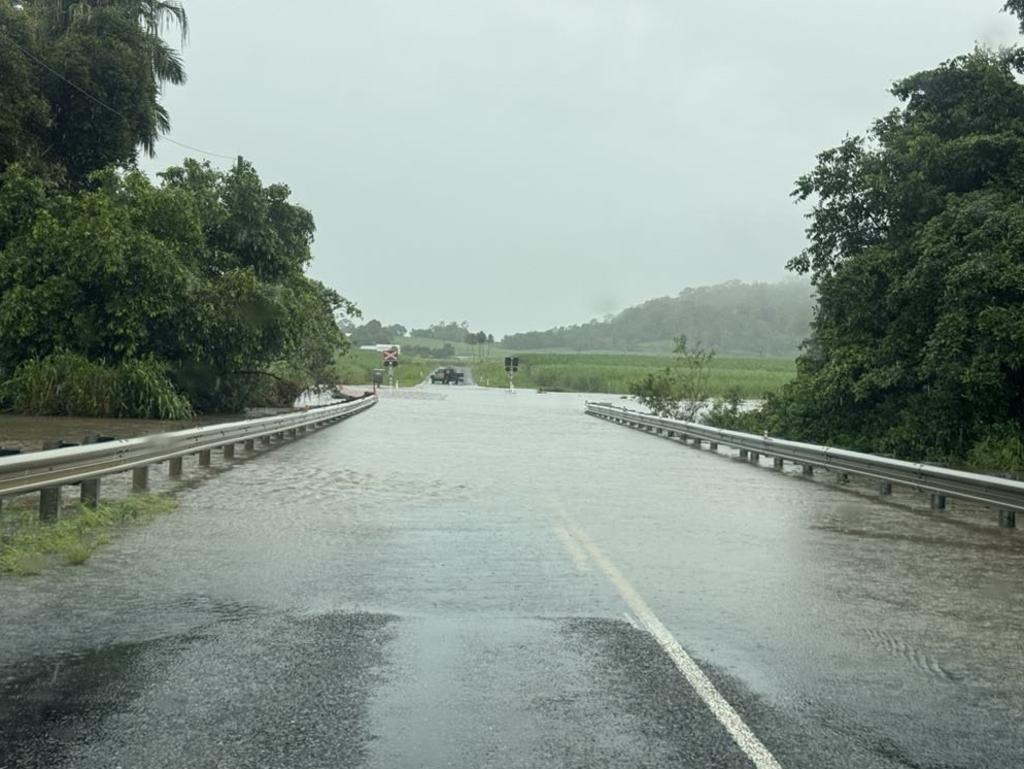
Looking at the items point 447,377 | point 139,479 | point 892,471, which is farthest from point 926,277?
point 447,377

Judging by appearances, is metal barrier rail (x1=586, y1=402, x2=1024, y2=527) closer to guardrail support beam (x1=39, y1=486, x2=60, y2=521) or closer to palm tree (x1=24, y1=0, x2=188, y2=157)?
guardrail support beam (x1=39, y1=486, x2=60, y2=521)

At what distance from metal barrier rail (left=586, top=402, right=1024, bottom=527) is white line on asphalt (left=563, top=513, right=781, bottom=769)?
5.64 meters

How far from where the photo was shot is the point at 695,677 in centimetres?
588

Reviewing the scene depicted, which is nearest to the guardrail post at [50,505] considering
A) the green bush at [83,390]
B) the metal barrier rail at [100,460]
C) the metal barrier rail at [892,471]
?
the metal barrier rail at [100,460]

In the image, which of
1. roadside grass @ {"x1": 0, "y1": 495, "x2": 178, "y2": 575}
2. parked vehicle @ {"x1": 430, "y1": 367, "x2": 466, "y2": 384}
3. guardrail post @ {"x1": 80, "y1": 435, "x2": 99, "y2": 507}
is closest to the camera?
roadside grass @ {"x1": 0, "y1": 495, "x2": 178, "y2": 575}

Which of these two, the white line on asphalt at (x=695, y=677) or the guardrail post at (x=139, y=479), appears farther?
the guardrail post at (x=139, y=479)

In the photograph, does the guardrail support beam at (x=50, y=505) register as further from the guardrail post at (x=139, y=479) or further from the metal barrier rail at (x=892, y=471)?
the metal barrier rail at (x=892, y=471)

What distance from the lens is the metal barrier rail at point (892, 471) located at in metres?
12.3

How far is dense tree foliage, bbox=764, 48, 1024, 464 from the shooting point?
2088 centimetres

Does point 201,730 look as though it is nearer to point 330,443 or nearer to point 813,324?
point 330,443

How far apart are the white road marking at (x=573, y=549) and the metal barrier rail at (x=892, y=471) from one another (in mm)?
5278

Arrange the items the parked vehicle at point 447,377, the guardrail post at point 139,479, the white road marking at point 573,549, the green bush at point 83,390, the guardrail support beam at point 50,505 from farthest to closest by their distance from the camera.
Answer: the parked vehicle at point 447,377 < the green bush at point 83,390 < the guardrail post at point 139,479 < the guardrail support beam at point 50,505 < the white road marking at point 573,549

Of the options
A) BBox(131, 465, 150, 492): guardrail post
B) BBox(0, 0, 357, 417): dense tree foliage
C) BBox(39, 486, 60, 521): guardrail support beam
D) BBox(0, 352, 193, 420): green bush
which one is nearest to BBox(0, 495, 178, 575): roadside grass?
BBox(39, 486, 60, 521): guardrail support beam

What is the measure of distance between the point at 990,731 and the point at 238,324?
2965 centimetres
